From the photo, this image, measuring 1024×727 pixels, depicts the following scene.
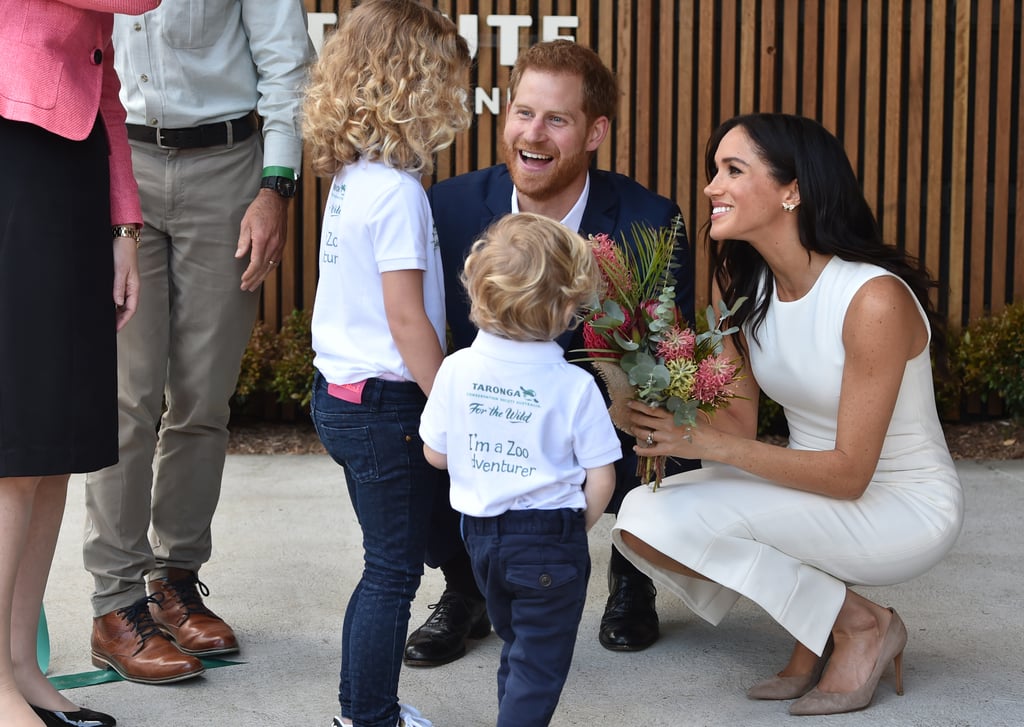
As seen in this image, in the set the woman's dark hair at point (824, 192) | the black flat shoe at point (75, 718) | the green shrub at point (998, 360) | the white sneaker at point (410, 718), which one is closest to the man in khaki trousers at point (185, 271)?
the black flat shoe at point (75, 718)

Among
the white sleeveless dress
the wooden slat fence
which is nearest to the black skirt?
the white sleeveless dress

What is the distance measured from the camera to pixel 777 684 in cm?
323

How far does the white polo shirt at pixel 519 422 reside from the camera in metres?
2.63

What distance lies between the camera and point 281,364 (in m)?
6.24

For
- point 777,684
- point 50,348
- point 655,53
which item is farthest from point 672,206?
point 655,53

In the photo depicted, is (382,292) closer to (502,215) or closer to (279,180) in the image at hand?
(279,180)

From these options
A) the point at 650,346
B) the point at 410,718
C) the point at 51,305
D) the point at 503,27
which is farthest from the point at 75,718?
the point at 503,27

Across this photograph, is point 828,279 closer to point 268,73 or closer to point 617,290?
point 617,290

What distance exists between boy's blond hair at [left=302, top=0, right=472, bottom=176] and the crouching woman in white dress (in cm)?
83

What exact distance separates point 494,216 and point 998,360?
3.42 metres

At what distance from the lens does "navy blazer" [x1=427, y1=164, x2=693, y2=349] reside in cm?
372

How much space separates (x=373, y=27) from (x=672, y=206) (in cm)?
128

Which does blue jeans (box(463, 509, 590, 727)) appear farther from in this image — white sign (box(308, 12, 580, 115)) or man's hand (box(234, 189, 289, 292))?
white sign (box(308, 12, 580, 115))

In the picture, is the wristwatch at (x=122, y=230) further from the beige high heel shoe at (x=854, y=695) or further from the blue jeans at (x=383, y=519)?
the beige high heel shoe at (x=854, y=695)
